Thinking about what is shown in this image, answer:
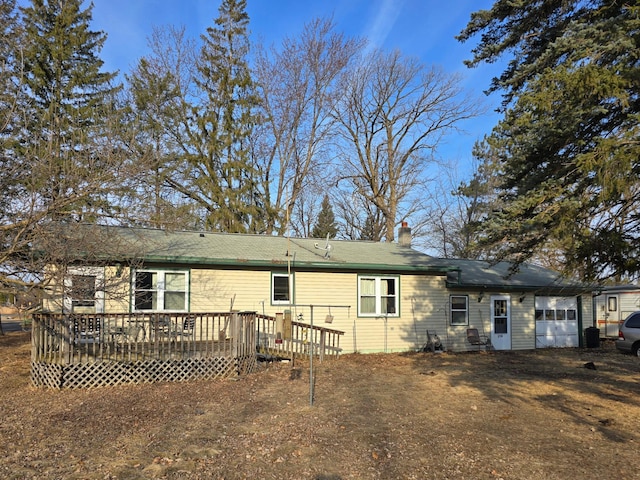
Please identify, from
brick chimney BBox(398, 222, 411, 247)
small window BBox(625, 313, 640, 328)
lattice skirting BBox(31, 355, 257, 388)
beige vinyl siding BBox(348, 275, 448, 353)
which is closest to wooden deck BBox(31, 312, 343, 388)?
lattice skirting BBox(31, 355, 257, 388)

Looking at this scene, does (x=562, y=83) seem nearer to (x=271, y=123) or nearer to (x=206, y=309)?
(x=206, y=309)

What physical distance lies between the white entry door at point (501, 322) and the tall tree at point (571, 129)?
7.65 m

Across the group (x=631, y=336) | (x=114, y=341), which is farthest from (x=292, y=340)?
(x=631, y=336)

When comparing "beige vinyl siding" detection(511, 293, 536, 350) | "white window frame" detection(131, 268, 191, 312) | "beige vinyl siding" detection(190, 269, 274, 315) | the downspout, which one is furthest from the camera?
the downspout

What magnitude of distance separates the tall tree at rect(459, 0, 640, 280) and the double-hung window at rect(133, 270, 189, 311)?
7.96 m

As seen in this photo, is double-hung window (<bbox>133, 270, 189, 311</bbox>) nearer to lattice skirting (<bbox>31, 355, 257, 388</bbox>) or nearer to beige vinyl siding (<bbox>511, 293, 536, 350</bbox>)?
lattice skirting (<bbox>31, 355, 257, 388</bbox>)

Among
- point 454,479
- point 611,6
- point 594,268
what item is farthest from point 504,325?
point 454,479

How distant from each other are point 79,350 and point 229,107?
1781 centimetres

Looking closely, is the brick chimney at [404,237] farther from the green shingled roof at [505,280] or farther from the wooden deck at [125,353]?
the wooden deck at [125,353]

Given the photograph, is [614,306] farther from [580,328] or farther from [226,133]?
[226,133]

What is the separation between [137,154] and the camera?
9.43m

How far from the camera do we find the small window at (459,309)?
1532 cm

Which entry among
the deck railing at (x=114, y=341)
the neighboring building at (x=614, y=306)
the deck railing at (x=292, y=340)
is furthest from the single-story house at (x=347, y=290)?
the neighboring building at (x=614, y=306)

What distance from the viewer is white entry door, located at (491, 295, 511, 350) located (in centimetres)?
1590
